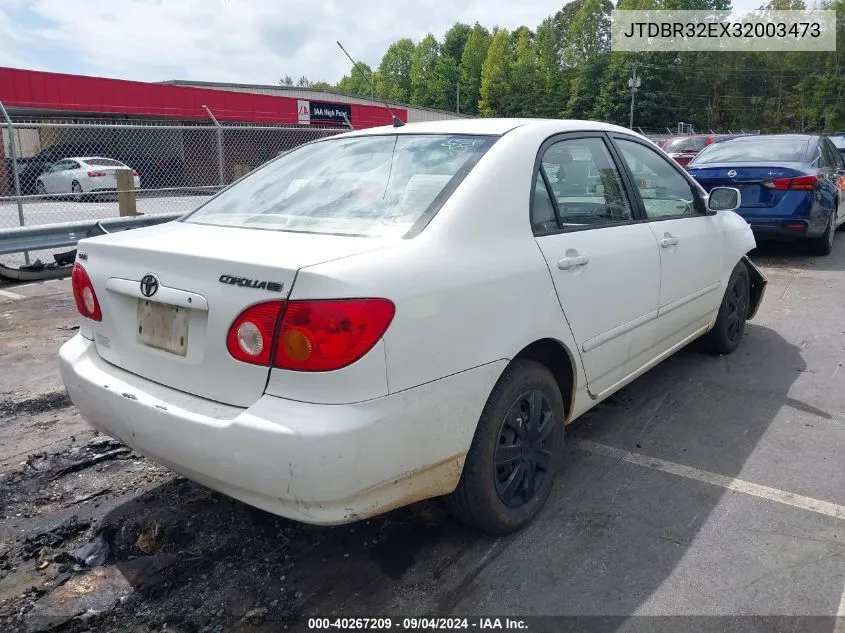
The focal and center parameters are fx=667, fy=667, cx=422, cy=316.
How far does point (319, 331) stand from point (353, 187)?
1.01 m

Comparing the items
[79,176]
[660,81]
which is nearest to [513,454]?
[79,176]

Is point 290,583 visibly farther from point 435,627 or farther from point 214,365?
point 214,365

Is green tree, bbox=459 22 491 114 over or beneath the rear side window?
over

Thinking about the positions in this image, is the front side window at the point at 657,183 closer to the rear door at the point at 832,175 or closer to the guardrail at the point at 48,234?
the guardrail at the point at 48,234

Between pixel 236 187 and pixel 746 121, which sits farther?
pixel 746 121

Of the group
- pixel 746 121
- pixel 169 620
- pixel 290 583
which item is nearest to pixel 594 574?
pixel 290 583

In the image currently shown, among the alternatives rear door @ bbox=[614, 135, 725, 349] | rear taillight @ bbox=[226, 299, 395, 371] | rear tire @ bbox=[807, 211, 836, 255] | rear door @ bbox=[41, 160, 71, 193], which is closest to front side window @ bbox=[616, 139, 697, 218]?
rear door @ bbox=[614, 135, 725, 349]

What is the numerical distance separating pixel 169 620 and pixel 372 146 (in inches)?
84.8

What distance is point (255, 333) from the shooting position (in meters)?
2.09

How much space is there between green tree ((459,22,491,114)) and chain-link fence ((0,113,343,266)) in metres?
76.7

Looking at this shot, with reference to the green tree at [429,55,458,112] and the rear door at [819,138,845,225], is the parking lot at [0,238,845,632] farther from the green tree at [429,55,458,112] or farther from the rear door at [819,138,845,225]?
the green tree at [429,55,458,112]

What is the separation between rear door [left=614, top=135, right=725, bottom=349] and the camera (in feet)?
12.0

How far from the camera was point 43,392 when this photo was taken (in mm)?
4242

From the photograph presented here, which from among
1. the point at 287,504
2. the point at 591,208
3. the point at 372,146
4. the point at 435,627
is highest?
the point at 372,146
